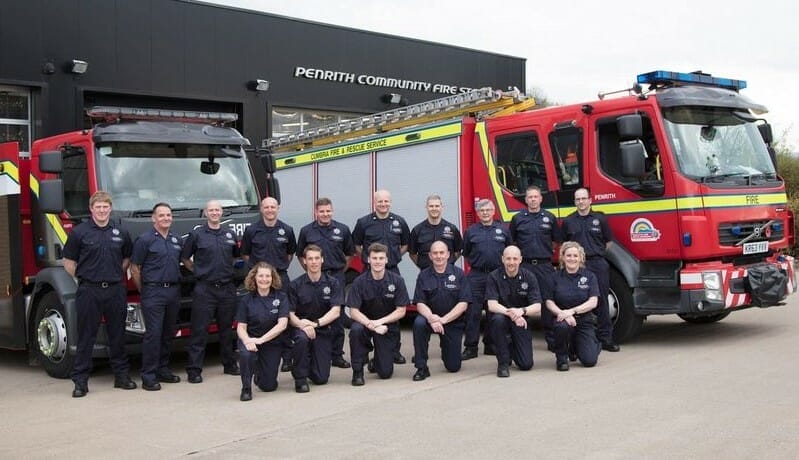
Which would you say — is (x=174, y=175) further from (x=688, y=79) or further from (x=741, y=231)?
(x=741, y=231)

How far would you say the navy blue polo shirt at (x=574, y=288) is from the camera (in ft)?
28.3

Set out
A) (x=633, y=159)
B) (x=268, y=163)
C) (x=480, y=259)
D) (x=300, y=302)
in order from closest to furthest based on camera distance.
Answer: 1. (x=300, y=302)
2. (x=633, y=159)
3. (x=480, y=259)
4. (x=268, y=163)

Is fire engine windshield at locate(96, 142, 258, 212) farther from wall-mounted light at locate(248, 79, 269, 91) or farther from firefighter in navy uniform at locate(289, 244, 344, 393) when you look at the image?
wall-mounted light at locate(248, 79, 269, 91)

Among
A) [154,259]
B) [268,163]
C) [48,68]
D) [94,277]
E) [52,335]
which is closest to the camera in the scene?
[94,277]

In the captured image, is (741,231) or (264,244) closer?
(264,244)

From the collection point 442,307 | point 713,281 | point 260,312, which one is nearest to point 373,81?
point 713,281

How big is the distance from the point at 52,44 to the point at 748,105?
1181 centimetres

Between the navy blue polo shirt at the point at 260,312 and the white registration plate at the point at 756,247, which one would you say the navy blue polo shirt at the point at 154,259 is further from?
the white registration plate at the point at 756,247

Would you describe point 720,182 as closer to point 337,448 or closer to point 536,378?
point 536,378

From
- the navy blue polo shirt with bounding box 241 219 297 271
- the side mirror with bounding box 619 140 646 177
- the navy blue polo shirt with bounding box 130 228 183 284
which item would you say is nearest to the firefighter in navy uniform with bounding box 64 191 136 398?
the navy blue polo shirt with bounding box 130 228 183 284

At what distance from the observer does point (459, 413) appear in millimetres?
6664

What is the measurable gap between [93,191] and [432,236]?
138 inches

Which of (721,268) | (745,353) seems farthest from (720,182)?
(745,353)

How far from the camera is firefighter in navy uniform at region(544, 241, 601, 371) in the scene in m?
8.39
